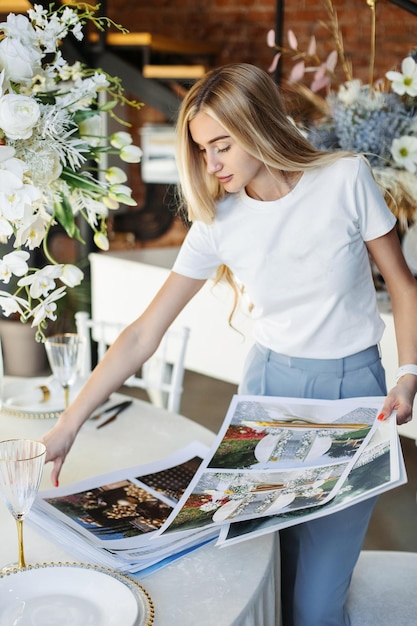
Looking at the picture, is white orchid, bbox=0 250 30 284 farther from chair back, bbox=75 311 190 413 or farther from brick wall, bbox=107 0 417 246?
brick wall, bbox=107 0 417 246

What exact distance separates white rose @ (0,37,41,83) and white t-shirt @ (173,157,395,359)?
0.50 m

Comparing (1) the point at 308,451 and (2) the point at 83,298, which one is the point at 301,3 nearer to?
(2) the point at 83,298

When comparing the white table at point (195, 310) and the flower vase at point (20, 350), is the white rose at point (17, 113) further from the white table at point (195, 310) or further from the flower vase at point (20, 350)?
the flower vase at point (20, 350)

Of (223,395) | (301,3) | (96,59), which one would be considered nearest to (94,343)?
(223,395)

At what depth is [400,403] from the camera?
4.32ft

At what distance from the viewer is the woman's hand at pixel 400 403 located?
4.27 ft

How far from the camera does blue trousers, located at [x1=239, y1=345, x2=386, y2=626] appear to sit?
1448 millimetres

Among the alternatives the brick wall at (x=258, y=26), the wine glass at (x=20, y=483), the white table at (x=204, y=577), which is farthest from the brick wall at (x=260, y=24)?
the wine glass at (x=20, y=483)

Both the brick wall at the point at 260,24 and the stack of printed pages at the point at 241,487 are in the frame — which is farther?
the brick wall at the point at 260,24

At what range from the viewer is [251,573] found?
113 cm

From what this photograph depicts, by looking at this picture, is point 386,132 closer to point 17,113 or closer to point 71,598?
point 17,113

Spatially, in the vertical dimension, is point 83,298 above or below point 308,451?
below

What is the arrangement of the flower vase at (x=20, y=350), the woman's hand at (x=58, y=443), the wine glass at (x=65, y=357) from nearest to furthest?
the woman's hand at (x=58, y=443)
the wine glass at (x=65, y=357)
the flower vase at (x=20, y=350)

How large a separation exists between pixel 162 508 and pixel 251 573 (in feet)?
0.68
